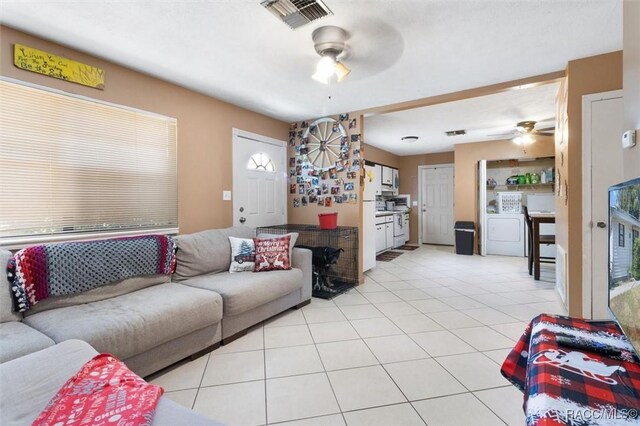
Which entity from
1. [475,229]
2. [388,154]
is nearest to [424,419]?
[475,229]

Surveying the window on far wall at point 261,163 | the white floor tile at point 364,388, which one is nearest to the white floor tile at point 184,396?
the white floor tile at point 364,388

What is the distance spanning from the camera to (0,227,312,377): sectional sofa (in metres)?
1.68

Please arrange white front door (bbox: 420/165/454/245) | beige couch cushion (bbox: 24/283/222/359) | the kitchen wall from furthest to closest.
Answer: white front door (bbox: 420/165/454/245)
the kitchen wall
beige couch cushion (bbox: 24/283/222/359)

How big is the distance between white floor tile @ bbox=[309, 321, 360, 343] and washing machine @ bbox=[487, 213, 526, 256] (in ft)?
16.1

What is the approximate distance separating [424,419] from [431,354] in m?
0.73

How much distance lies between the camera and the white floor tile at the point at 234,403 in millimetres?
1591

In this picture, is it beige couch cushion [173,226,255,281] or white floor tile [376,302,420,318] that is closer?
beige couch cushion [173,226,255,281]

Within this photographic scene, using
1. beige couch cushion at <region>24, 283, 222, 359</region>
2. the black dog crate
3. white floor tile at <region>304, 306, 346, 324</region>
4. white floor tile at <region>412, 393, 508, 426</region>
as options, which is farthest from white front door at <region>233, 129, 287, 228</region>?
white floor tile at <region>412, 393, 508, 426</region>

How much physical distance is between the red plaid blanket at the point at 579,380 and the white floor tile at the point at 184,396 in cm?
170

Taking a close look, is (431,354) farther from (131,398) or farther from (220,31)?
(220,31)

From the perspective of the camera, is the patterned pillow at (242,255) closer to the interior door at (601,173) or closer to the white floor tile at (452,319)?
the white floor tile at (452,319)

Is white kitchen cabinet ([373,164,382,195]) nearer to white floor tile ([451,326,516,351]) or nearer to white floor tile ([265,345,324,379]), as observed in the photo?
white floor tile ([451,326,516,351])

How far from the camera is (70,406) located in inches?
38.7

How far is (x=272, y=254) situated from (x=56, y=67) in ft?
7.73
